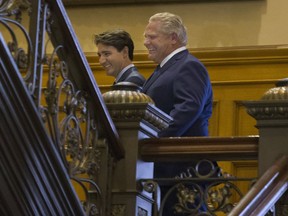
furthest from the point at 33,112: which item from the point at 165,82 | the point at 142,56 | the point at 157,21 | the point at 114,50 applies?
the point at 142,56

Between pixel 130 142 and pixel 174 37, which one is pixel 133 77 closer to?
pixel 174 37

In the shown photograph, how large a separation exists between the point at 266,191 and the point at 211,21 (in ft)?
13.0

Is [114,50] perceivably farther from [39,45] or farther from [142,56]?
[39,45]

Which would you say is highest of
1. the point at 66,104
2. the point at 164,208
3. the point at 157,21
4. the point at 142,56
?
the point at 142,56

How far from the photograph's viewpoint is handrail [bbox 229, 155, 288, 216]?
169 inches

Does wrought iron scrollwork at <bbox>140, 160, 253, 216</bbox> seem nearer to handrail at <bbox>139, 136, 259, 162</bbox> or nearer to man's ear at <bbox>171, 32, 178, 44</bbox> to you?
handrail at <bbox>139, 136, 259, 162</bbox>

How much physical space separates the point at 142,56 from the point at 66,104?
3.96 metres

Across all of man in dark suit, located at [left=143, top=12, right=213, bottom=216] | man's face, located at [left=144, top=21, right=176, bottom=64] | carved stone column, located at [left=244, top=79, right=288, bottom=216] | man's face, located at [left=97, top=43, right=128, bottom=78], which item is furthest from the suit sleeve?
man's face, located at [left=97, top=43, right=128, bottom=78]

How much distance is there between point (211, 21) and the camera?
824 centimetres

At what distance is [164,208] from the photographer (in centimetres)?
502

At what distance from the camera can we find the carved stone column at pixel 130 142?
467 centimetres

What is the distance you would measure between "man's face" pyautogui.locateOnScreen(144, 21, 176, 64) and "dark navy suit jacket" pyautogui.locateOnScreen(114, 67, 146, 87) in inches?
11.9

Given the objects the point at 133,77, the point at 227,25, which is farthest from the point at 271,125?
the point at 227,25

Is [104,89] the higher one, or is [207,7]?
[207,7]
